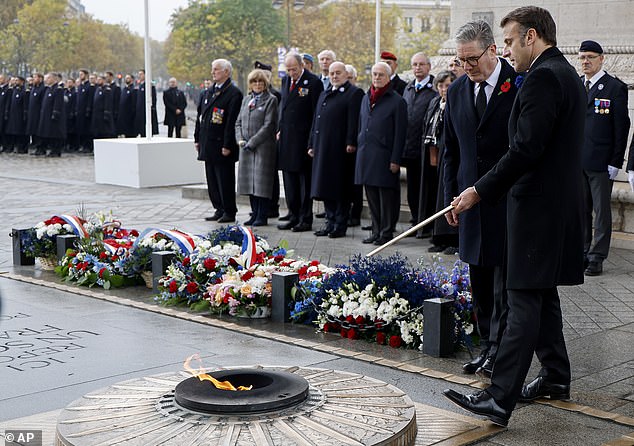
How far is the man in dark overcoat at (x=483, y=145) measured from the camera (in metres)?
5.50

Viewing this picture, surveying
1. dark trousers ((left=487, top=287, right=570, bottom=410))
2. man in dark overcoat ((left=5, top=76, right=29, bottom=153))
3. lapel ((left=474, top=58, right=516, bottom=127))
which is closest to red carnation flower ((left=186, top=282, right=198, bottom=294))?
lapel ((left=474, top=58, right=516, bottom=127))

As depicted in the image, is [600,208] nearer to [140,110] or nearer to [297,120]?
[297,120]

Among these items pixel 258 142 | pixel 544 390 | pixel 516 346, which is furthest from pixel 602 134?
pixel 516 346

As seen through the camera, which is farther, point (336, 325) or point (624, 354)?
point (336, 325)

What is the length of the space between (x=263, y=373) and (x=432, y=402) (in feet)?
3.33

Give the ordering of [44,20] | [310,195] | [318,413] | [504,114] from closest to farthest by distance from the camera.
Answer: [318,413]
[504,114]
[310,195]
[44,20]

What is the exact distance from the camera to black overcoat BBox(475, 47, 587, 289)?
15.0ft

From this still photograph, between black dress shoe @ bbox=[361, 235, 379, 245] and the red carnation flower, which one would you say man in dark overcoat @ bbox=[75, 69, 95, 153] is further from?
the red carnation flower

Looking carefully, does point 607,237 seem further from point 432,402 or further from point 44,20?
point 44,20

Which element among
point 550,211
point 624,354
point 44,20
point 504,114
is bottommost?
point 624,354

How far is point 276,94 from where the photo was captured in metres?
12.9

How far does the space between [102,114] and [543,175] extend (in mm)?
25224

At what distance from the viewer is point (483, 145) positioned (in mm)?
5555

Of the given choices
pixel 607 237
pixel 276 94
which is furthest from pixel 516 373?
pixel 276 94
